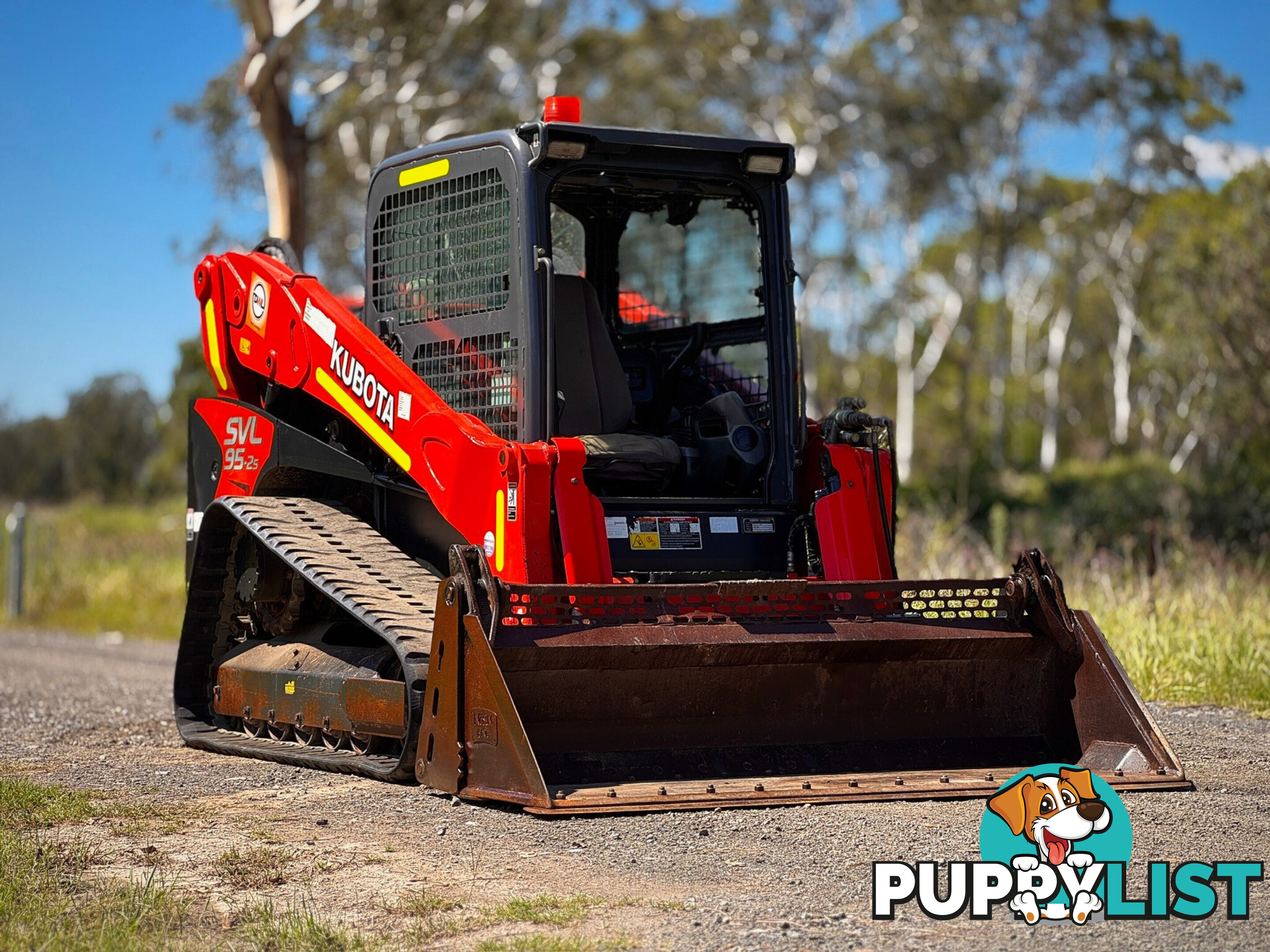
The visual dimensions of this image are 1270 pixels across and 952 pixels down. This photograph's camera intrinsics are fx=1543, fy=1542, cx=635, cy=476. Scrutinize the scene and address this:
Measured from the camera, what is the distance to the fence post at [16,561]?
57.4 ft

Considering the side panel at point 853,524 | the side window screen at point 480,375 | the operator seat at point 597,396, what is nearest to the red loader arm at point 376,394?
the side window screen at point 480,375

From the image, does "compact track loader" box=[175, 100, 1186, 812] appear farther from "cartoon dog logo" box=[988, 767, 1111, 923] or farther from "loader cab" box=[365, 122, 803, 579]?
"cartoon dog logo" box=[988, 767, 1111, 923]

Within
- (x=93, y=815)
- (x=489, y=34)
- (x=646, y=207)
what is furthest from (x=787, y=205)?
(x=489, y=34)

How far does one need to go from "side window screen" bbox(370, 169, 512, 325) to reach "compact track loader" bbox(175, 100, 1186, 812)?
2cm

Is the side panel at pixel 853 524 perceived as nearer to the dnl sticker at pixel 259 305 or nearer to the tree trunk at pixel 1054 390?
the dnl sticker at pixel 259 305

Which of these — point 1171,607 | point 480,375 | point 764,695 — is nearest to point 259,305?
point 480,375

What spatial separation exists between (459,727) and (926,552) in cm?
828

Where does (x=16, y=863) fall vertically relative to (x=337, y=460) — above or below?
below

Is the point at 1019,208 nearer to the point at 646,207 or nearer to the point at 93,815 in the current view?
the point at 646,207

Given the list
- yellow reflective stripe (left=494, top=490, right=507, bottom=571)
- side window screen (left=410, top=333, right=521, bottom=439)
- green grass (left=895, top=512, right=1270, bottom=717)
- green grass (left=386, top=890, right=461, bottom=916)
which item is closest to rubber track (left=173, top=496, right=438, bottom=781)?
yellow reflective stripe (left=494, top=490, right=507, bottom=571)

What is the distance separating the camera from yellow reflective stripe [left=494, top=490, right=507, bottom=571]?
20.2 feet

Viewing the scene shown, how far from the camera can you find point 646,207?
7617 mm

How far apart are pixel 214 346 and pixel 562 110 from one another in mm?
2590

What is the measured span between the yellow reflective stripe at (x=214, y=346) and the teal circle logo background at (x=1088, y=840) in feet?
16.2
